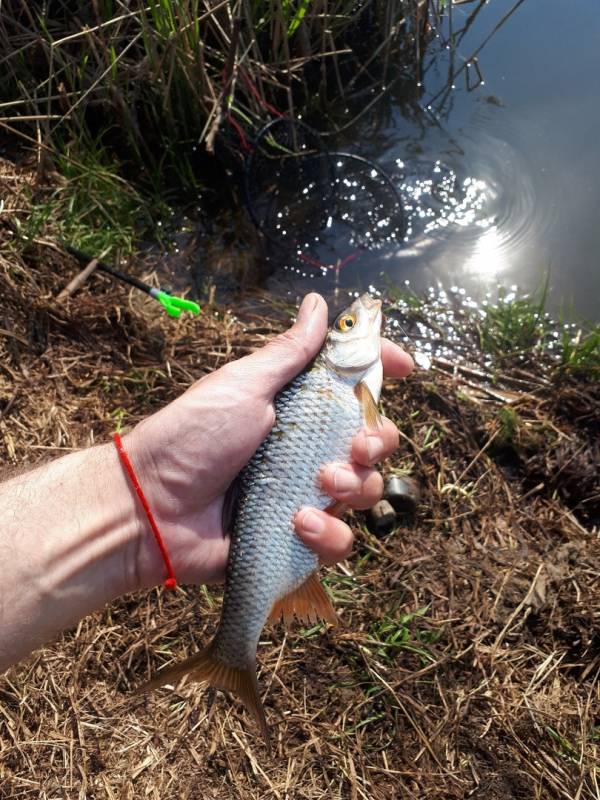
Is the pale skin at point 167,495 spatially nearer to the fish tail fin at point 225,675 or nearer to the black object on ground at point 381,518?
the fish tail fin at point 225,675

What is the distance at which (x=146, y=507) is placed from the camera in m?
2.22

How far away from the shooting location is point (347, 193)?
A: 465cm

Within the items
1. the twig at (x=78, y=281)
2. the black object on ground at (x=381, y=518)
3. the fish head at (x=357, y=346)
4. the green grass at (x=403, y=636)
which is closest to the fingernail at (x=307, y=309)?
the fish head at (x=357, y=346)

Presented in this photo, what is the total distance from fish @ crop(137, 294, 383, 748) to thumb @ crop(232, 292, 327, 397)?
0.12 ft

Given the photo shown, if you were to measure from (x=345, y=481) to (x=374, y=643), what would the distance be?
3.23ft

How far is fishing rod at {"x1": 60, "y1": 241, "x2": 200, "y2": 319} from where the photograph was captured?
339 centimetres

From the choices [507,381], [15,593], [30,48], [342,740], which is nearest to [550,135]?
[507,381]

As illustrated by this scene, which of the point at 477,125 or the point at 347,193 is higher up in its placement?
the point at 477,125

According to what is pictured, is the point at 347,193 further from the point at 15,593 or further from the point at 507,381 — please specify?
the point at 15,593

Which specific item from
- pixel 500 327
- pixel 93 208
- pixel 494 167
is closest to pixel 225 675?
pixel 500 327

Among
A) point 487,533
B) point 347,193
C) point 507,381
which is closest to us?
point 487,533

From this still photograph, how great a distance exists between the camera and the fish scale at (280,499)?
202 cm

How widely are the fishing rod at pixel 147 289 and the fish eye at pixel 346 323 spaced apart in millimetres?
1148

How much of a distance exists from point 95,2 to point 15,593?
336cm
